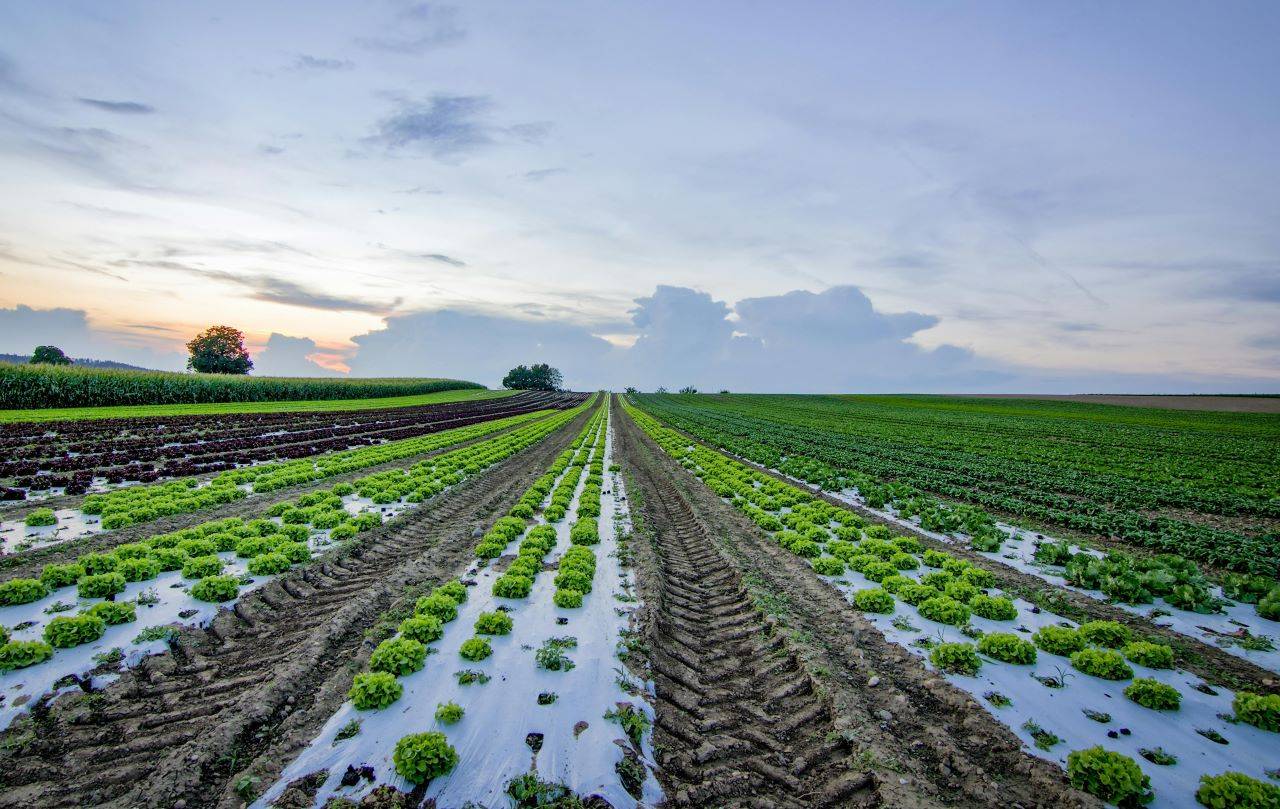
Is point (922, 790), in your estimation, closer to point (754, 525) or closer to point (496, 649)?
point (496, 649)

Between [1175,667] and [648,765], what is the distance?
29.4 ft

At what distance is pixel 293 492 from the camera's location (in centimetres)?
1983

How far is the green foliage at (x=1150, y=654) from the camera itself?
27.5 ft

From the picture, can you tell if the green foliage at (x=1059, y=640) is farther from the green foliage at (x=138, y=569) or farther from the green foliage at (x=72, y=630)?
the green foliage at (x=138, y=569)

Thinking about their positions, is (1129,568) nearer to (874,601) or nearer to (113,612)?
(874,601)

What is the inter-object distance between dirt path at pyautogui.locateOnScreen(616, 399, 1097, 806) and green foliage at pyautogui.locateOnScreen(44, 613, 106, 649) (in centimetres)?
917

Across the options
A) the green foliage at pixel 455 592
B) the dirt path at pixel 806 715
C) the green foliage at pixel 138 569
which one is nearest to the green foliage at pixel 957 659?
the dirt path at pixel 806 715

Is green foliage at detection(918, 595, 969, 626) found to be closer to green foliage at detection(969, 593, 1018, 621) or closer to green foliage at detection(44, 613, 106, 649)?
green foliage at detection(969, 593, 1018, 621)

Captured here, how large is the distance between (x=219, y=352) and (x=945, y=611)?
13917 centimetres

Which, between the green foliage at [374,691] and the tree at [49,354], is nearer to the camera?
the green foliage at [374,691]

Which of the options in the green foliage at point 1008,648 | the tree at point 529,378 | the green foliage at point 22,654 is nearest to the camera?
the green foliage at point 22,654

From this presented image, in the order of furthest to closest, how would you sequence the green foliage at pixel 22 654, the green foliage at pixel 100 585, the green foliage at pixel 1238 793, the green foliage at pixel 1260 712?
the green foliage at pixel 100 585 < the green foliage at pixel 22 654 < the green foliage at pixel 1260 712 < the green foliage at pixel 1238 793

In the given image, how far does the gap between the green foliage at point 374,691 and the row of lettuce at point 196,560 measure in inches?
198

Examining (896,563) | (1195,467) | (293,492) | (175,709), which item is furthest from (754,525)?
(1195,467)
